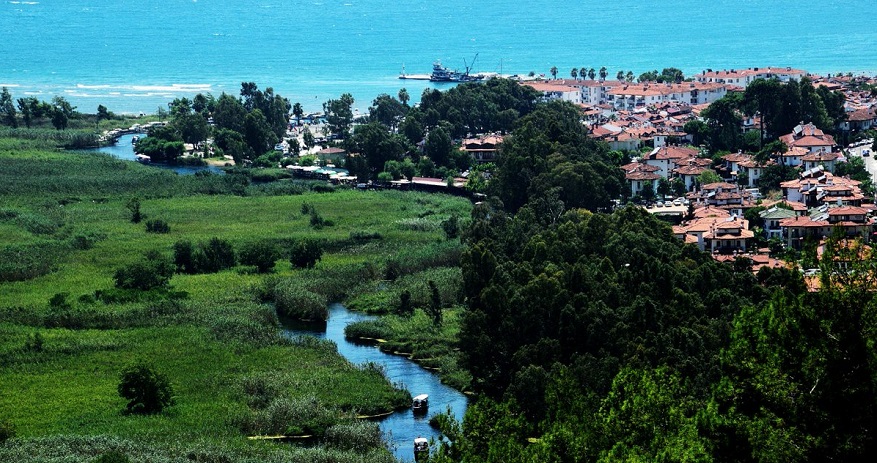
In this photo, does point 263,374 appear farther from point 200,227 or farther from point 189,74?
point 189,74

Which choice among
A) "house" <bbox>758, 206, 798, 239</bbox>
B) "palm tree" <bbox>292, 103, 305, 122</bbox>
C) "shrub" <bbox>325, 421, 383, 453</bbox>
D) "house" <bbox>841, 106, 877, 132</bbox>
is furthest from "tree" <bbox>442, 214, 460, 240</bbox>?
"palm tree" <bbox>292, 103, 305, 122</bbox>

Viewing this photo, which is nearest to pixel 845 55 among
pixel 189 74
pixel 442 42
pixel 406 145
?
pixel 442 42

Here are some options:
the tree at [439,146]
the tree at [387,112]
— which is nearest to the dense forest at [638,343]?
the tree at [439,146]

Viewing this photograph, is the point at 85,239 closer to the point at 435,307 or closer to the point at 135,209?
the point at 135,209

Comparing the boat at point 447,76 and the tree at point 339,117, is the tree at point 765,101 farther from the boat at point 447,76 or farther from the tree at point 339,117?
the boat at point 447,76

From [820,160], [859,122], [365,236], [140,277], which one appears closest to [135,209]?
[365,236]
